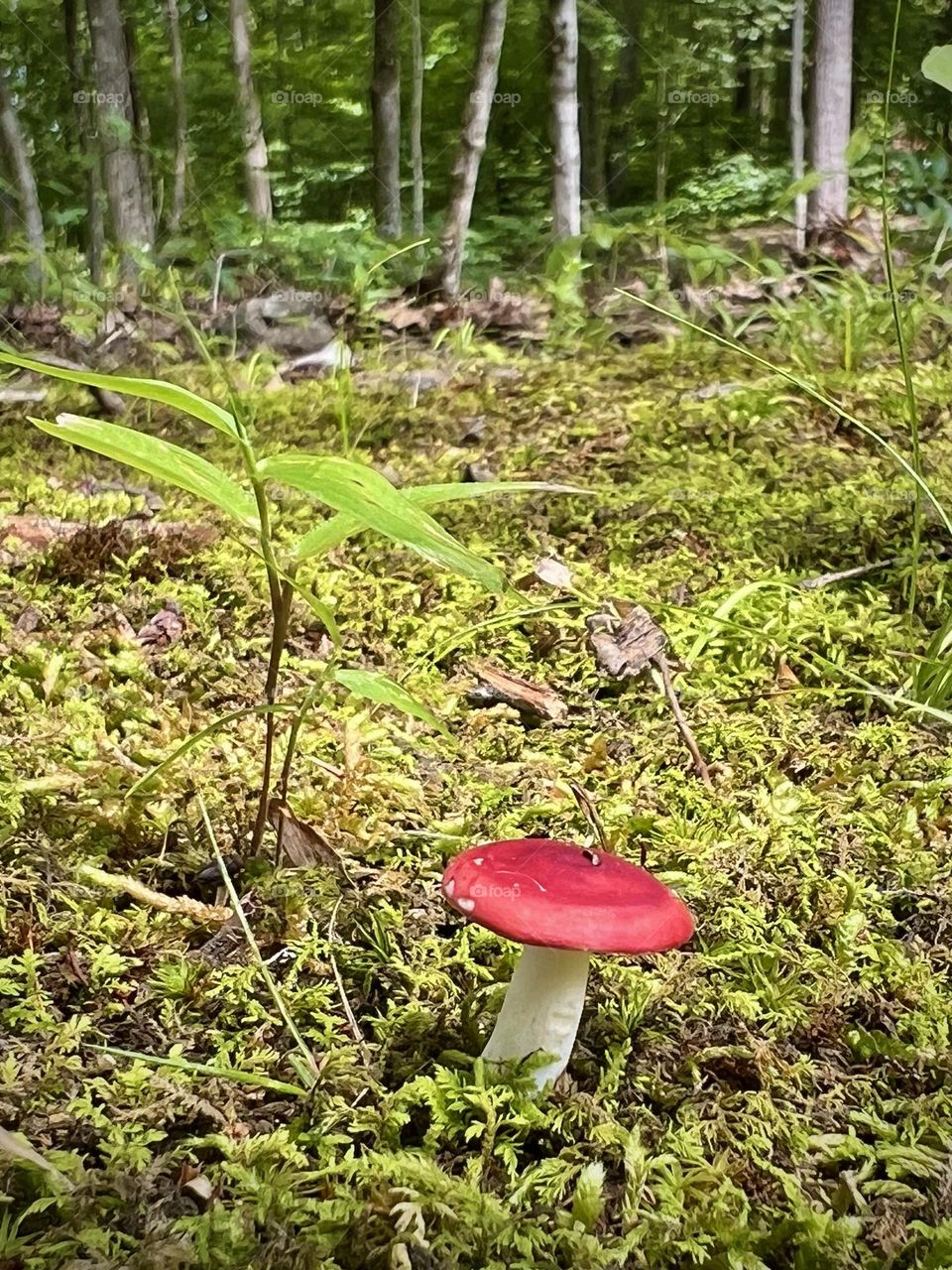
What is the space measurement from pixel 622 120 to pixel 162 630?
1111cm

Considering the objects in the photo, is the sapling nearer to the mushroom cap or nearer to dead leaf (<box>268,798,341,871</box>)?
the mushroom cap

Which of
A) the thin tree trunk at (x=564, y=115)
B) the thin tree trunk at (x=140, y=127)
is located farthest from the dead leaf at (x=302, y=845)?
the thin tree trunk at (x=140, y=127)

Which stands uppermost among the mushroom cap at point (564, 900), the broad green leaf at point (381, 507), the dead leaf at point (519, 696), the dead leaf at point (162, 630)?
the broad green leaf at point (381, 507)

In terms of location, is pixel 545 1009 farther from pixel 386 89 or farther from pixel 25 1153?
pixel 386 89

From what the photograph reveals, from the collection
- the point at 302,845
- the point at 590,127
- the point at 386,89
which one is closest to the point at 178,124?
the point at 386,89

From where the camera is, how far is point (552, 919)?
94cm

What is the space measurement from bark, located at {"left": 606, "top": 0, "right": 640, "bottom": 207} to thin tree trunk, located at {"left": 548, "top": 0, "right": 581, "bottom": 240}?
5112mm

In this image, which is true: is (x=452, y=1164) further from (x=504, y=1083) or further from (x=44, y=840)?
(x=44, y=840)

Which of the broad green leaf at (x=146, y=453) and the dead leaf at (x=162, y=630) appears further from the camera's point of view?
the dead leaf at (x=162, y=630)

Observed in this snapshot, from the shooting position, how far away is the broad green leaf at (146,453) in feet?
2.99

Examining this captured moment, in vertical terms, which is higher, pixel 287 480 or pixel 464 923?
pixel 287 480

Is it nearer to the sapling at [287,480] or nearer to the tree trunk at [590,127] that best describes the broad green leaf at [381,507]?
the sapling at [287,480]

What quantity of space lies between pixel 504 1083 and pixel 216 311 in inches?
181

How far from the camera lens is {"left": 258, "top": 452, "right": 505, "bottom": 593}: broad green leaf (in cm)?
86
